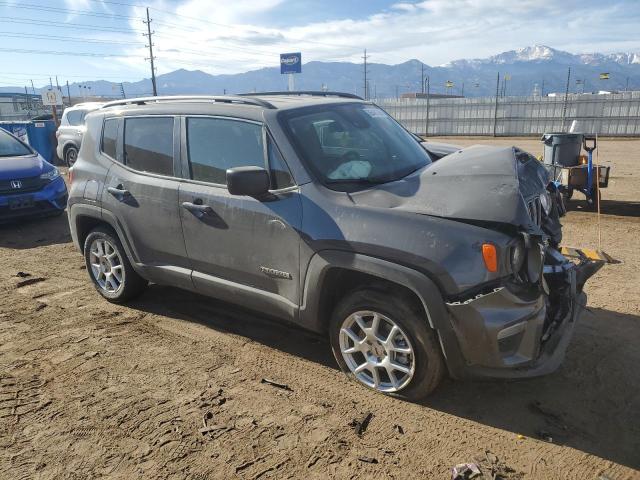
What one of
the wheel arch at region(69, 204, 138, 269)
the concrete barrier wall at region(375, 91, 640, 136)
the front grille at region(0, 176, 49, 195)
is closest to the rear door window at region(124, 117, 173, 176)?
the wheel arch at region(69, 204, 138, 269)

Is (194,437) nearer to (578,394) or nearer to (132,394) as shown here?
(132,394)

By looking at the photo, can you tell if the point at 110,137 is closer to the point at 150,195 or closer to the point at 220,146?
the point at 150,195

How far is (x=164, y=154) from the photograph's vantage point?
13.3 feet

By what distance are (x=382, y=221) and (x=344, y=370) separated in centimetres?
114

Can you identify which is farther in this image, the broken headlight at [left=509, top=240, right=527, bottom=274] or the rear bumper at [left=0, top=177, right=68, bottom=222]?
the rear bumper at [left=0, top=177, right=68, bottom=222]

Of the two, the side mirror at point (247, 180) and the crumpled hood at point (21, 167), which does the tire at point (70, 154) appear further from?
the side mirror at point (247, 180)

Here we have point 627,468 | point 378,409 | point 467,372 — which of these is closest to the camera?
point 627,468

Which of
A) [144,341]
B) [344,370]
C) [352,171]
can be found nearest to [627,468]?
[344,370]

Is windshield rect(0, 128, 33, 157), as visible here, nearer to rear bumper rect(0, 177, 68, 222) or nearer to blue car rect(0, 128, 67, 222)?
blue car rect(0, 128, 67, 222)

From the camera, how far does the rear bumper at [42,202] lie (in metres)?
7.75

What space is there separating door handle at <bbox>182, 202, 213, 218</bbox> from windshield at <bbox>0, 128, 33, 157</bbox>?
6584 mm

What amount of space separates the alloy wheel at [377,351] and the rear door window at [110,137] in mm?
2820

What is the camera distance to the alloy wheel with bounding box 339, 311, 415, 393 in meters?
3.04

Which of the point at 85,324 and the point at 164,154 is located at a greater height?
the point at 164,154
